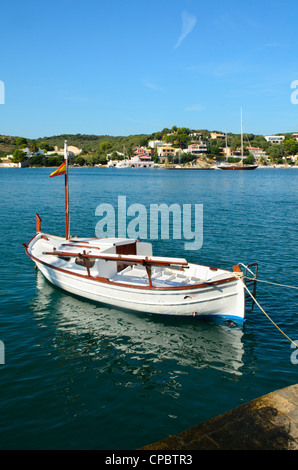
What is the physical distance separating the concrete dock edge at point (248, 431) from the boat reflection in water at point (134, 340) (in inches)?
132

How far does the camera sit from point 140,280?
17000 millimetres

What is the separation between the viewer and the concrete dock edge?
747 cm

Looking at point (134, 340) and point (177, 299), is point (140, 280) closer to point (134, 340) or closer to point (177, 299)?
point (177, 299)

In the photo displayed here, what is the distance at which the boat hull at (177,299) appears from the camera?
14.6 m

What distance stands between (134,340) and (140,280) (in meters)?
3.58

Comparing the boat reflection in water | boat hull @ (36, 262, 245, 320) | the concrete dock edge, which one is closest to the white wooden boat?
boat hull @ (36, 262, 245, 320)

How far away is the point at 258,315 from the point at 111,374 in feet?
26.2

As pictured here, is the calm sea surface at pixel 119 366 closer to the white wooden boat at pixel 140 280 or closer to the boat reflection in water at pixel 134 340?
the boat reflection in water at pixel 134 340

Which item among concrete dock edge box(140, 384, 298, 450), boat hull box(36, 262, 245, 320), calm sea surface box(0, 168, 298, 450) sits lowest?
calm sea surface box(0, 168, 298, 450)

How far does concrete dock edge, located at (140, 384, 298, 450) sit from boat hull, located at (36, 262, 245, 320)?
585 cm

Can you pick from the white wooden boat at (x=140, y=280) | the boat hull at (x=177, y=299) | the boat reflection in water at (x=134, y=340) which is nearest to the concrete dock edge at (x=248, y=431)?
the boat reflection in water at (x=134, y=340)

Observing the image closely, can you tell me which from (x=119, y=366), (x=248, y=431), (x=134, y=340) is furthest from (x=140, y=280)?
(x=248, y=431)

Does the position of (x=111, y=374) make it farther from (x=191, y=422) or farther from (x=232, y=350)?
(x=232, y=350)

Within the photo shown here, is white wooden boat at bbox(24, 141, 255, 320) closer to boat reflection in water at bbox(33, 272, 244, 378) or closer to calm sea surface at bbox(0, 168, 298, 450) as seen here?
boat reflection in water at bbox(33, 272, 244, 378)
